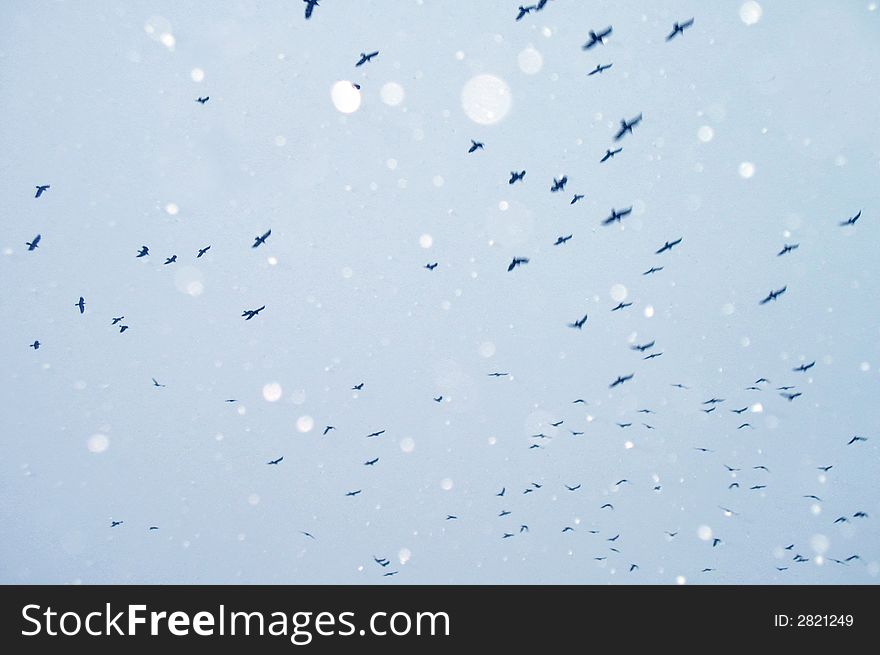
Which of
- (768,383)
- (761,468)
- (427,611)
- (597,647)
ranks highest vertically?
(768,383)

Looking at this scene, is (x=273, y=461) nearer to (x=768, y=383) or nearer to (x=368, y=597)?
(x=368, y=597)

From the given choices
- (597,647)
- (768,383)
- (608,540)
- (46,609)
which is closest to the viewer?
(597,647)

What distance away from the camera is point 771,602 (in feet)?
21.8

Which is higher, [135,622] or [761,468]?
[761,468]

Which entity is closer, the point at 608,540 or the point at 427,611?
the point at 427,611

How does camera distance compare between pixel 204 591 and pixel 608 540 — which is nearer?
pixel 204 591

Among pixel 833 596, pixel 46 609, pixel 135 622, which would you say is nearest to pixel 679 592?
pixel 833 596

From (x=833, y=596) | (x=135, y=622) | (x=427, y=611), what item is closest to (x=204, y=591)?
Answer: (x=135, y=622)

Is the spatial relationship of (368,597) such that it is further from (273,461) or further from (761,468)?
(761,468)

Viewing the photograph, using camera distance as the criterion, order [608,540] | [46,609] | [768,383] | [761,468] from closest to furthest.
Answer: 1. [46,609]
2. [768,383]
3. [761,468]
4. [608,540]

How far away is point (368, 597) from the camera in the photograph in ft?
21.1

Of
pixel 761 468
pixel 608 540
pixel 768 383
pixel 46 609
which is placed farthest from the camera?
pixel 608 540

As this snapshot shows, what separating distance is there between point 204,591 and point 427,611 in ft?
10.1

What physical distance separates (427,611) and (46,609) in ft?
16.8
